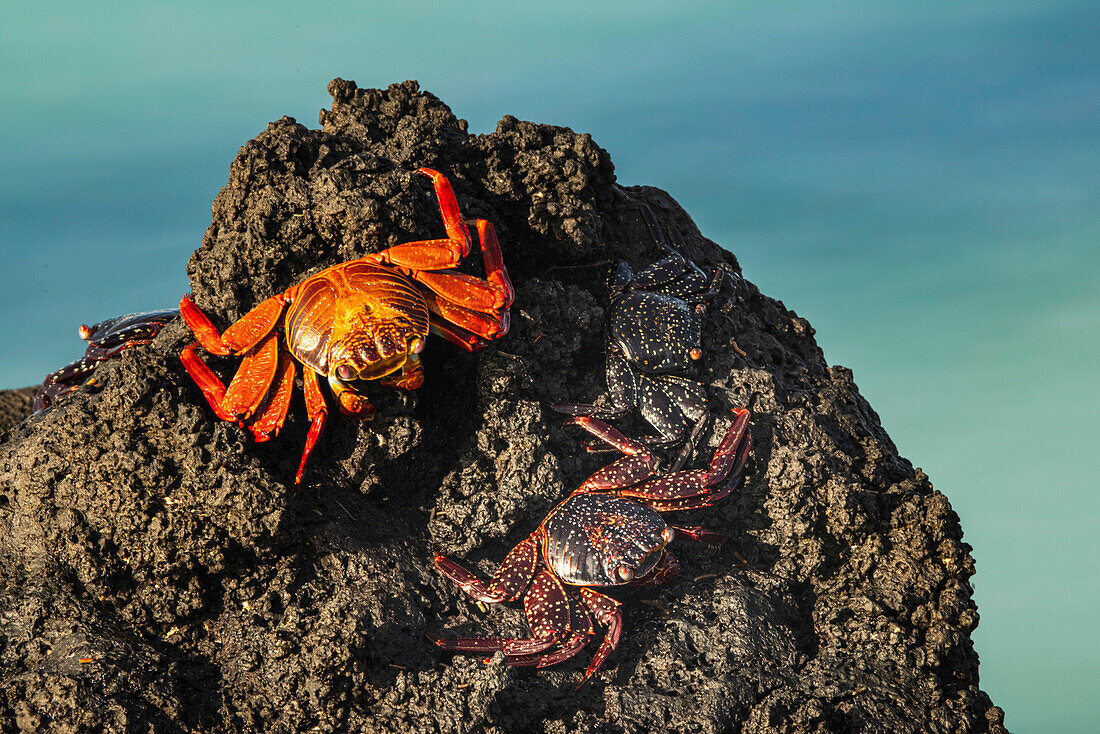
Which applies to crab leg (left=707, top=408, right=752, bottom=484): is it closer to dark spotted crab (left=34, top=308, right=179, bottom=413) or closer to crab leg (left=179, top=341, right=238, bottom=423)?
crab leg (left=179, top=341, right=238, bottom=423)

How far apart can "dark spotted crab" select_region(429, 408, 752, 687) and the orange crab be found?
1294mm

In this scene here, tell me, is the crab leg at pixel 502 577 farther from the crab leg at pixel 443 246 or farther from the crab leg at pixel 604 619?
the crab leg at pixel 443 246

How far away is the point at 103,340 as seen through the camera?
28.9ft

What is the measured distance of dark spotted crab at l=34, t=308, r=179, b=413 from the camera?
8766 mm

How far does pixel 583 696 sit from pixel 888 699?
200 cm

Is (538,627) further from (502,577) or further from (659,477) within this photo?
(659,477)

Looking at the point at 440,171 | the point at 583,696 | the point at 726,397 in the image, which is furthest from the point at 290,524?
the point at 726,397

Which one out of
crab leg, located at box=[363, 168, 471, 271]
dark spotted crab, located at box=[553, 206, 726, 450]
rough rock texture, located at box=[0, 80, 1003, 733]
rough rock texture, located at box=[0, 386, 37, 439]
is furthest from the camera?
rough rock texture, located at box=[0, 386, 37, 439]

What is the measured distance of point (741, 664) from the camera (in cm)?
695

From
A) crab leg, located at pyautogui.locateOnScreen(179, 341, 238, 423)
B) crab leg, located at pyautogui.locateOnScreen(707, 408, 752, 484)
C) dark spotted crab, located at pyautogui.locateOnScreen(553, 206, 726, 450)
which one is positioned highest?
dark spotted crab, located at pyautogui.locateOnScreen(553, 206, 726, 450)

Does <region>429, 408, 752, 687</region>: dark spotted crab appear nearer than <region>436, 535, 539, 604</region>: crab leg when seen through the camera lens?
Yes

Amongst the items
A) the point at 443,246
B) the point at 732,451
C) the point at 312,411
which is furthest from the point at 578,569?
the point at 443,246

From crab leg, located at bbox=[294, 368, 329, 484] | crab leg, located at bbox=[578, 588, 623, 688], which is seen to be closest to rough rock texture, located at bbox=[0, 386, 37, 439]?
crab leg, located at bbox=[294, 368, 329, 484]

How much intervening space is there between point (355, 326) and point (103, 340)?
338cm
